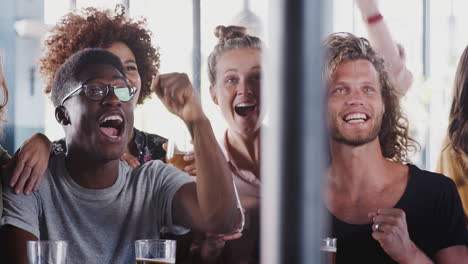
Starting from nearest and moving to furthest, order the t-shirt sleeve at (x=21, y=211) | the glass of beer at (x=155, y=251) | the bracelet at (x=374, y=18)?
the glass of beer at (x=155, y=251)
the t-shirt sleeve at (x=21, y=211)
the bracelet at (x=374, y=18)

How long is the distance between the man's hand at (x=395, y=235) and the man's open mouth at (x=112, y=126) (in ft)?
2.89

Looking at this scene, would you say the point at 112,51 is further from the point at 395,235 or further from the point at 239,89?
the point at 395,235

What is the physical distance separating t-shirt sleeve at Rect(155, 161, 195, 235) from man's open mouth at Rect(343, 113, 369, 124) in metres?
0.60

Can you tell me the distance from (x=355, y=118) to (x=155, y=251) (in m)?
0.84

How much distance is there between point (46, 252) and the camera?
1.87 meters

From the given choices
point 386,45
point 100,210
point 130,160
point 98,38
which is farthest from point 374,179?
point 98,38

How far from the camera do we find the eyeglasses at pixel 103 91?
7.42ft

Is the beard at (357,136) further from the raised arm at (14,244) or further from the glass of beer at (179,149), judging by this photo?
the raised arm at (14,244)

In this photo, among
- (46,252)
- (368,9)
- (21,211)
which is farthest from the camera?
(368,9)

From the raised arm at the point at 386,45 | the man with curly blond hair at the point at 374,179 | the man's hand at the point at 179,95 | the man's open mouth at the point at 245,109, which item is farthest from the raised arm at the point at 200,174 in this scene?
the raised arm at the point at 386,45

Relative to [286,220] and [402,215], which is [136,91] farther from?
[286,220]

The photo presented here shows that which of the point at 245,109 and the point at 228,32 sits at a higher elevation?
the point at 228,32

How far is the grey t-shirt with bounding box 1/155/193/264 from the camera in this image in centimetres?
227

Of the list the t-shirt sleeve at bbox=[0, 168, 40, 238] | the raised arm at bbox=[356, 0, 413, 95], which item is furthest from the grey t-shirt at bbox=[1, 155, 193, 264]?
the raised arm at bbox=[356, 0, 413, 95]
